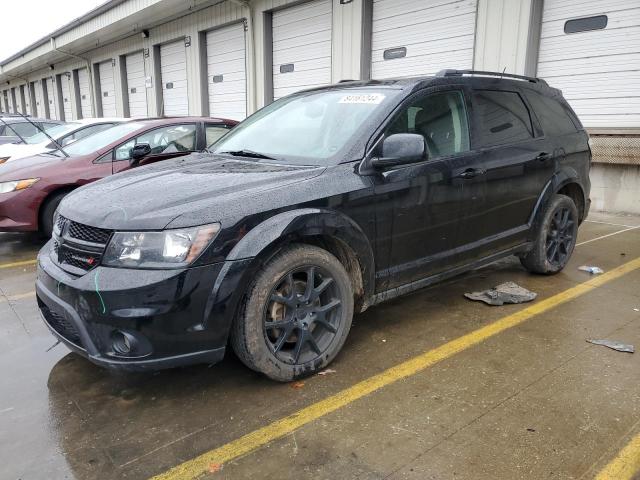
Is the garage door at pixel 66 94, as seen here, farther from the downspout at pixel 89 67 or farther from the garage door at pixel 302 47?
the garage door at pixel 302 47

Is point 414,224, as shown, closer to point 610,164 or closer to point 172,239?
point 172,239

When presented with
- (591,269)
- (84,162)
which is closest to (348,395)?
(591,269)

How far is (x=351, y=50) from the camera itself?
11055mm

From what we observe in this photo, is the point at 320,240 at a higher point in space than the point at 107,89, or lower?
lower

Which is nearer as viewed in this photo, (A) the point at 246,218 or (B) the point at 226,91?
(A) the point at 246,218

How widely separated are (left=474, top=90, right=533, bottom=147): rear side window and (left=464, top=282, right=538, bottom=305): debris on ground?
48.8 inches

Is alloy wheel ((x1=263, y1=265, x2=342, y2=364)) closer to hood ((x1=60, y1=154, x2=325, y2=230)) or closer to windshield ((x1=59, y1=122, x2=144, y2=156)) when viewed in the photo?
hood ((x1=60, y1=154, x2=325, y2=230))

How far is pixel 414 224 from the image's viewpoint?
3.37m

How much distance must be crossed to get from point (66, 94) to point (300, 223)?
29719 millimetres

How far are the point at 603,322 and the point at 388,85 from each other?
2.33 meters

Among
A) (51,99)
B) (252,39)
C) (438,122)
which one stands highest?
(252,39)

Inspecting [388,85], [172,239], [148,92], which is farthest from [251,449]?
[148,92]

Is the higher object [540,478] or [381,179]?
[381,179]

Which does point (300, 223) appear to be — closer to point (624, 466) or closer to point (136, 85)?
point (624, 466)
